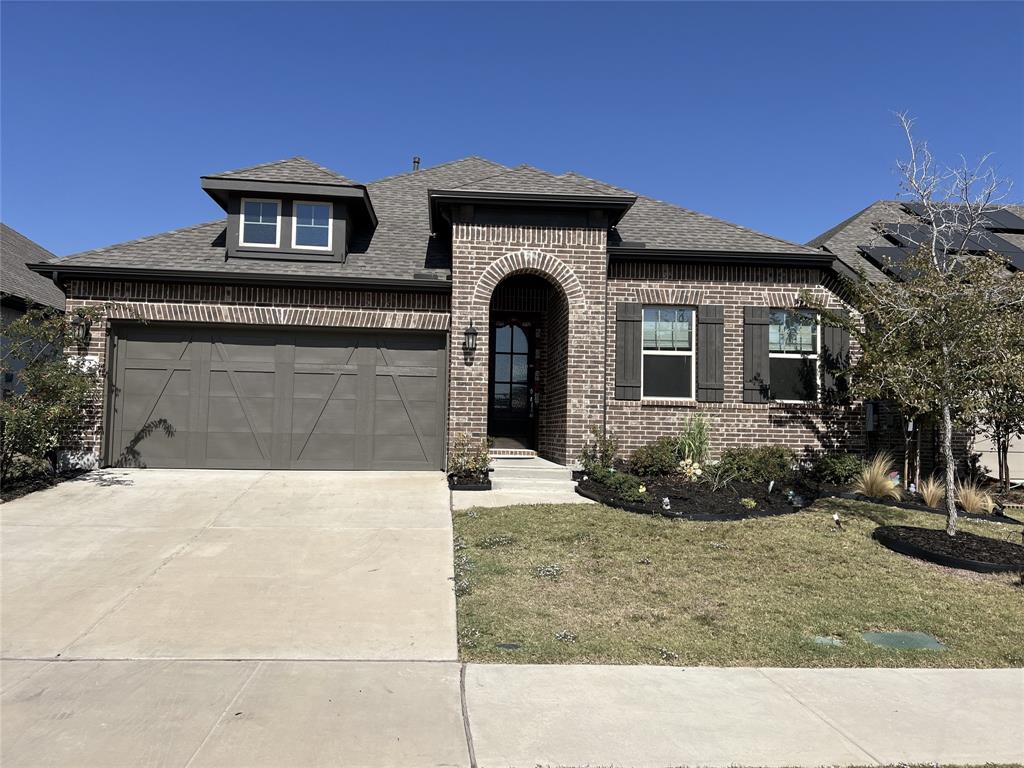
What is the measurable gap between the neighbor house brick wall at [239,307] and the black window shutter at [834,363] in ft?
22.6

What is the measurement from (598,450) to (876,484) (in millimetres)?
4276

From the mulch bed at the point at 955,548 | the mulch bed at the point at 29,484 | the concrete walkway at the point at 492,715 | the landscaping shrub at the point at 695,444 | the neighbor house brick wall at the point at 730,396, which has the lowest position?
the concrete walkway at the point at 492,715

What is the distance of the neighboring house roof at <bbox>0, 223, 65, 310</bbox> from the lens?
53.5 ft

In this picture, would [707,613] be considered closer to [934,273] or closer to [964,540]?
[964,540]

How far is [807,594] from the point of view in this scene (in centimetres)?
646

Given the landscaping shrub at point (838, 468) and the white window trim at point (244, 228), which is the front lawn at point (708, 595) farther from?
the white window trim at point (244, 228)

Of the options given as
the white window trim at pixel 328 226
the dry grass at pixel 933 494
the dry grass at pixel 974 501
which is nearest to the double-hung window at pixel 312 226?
the white window trim at pixel 328 226

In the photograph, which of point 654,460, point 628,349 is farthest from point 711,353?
point 654,460

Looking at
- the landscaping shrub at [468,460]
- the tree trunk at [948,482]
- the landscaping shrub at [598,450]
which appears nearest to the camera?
the tree trunk at [948,482]

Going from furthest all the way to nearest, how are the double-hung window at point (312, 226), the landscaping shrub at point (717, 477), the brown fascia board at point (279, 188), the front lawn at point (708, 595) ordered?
the double-hung window at point (312, 226) → the brown fascia board at point (279, 188) → the landscaping shrub at point (717, 477) → the front lawn at point (708, 595)

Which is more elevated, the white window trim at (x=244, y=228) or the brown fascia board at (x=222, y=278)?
the white window trim at (x=244, y=228)

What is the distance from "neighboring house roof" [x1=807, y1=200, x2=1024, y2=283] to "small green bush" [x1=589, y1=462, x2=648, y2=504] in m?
5.27

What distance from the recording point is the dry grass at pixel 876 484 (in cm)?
1045

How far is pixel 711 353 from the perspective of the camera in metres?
12.4
